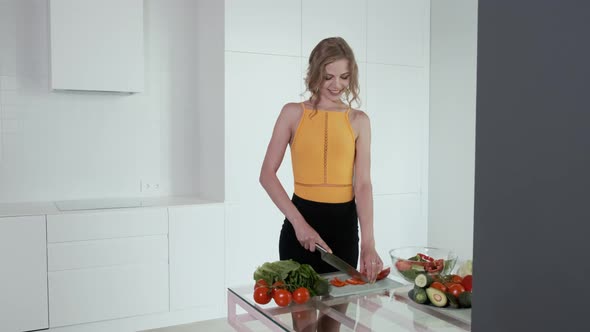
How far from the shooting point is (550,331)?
1.49 feet

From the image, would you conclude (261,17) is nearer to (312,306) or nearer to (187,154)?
(187,154)

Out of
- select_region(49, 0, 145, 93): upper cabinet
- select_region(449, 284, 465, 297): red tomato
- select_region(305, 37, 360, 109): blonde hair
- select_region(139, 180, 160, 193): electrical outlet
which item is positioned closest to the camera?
select_region(449, 284, 465, 297): red tomato

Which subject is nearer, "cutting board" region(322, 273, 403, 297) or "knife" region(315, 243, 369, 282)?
"cutting board" region(322, 273, 403, 297)

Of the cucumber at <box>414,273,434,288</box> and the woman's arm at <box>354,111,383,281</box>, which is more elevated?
the woman's arm at <box>354,111,383,281</box>

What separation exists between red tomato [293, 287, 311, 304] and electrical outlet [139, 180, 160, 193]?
9.25 feet

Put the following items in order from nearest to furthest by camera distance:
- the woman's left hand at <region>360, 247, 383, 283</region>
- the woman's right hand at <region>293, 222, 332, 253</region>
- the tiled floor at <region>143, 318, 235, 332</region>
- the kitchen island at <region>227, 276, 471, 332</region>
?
the kitchen island at <region>227, 276, 471, 332</region>
the woman's left hand at <region>360, 247, 383, 283</region>
the woman's right hand at <region>293, 222, 332, 253</region>
the tiled floor at <region>143, 318, 235, 332</region>

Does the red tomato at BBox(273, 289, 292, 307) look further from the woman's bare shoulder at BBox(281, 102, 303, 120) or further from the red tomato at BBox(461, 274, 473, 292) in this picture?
the woman's bare shoulder at BBox(281, 102, 303, 120)

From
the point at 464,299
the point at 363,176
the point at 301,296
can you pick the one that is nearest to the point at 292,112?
the point at 363,176

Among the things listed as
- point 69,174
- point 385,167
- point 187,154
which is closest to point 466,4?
point 385,167

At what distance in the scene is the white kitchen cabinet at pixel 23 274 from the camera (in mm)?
3027

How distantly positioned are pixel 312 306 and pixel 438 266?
1.29 feet

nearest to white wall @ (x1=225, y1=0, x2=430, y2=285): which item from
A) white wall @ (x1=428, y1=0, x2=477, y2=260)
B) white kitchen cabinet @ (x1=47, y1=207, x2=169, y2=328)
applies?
white wall @ (x1=428, y1=0, x2=477, y2=260)

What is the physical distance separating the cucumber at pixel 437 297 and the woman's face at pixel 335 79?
0.92 metres

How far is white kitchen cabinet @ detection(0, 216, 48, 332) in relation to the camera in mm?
3027
